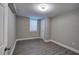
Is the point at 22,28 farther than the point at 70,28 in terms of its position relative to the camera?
Yes

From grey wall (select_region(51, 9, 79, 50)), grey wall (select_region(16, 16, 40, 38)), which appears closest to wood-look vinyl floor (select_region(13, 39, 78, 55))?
grey wall (select_region(51, 9, 79, 50))

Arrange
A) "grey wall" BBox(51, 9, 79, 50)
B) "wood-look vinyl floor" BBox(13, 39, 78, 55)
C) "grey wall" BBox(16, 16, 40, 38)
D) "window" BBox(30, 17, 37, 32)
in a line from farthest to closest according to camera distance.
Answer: "window" BBox(30, 17, 37, 32) < "grey wall" BBox(16, 16, 40, 38) < "grey wall" BBox(51, 9, 79, 50) < "wood-look vinyl floor" BBox(13, 39, 78, 55)

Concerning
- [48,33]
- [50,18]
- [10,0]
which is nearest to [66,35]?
[48,33]

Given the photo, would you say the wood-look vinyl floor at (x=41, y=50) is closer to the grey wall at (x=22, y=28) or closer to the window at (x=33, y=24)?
the grey wall at (x=22, y=28)

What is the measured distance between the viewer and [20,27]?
539 centimetres

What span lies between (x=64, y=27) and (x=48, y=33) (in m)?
1.56

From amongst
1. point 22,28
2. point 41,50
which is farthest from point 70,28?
point 22,28

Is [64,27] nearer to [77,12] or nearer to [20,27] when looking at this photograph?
[77,12]

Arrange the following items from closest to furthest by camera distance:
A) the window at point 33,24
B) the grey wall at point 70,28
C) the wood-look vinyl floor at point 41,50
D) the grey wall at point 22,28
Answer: the wood-look vinyl floor at point 41,50 < the grey wall at point 70,28 < the grey wall at point 22,28 < the window at point 33,24

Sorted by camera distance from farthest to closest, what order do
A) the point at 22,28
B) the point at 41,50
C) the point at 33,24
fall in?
1. the point at 33,24
2. the point at 22,28
3. the point at 41,50

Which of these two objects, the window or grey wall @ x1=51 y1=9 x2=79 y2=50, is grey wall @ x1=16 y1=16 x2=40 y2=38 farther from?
grey wall @ x1=51 y1=9 x2=79 y2=50

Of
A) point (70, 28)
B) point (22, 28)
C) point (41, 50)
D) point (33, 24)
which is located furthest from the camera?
point (33, 24)

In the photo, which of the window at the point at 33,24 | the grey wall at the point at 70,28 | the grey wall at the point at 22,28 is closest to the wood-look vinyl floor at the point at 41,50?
the grey wall at the point at 70,28

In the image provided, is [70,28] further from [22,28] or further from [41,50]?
[22,28]
